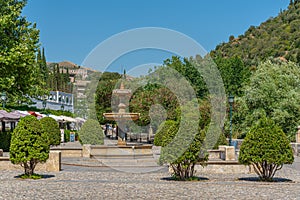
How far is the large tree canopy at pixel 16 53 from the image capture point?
24.4m

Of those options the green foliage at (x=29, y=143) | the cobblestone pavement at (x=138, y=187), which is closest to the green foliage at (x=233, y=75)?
the cobblestone pavement at (x=138, y=187)

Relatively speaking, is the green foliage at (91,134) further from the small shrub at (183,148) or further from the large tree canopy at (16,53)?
the small shrub at (183,148)

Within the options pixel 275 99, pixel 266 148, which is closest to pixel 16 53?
pixel 266 148

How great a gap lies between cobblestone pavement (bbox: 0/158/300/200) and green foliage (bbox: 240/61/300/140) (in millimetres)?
20001

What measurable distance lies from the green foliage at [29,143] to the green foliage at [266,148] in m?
5.86

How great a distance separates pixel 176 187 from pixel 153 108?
1420 inches

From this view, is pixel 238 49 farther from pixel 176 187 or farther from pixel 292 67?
pixel 176 187

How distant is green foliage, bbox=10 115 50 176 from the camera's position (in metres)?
13.4

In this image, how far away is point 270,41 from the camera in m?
96.1

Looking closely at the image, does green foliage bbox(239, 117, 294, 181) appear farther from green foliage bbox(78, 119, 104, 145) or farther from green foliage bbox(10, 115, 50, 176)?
green foliage bbox(78, 119, 104, 145)

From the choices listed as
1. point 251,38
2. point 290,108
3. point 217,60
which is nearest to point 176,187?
point 290,108

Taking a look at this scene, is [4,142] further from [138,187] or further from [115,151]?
[138,187]

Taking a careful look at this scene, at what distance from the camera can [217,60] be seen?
5994 cm

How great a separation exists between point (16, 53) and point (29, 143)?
39.2ft
